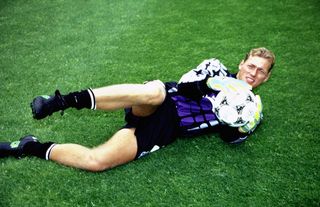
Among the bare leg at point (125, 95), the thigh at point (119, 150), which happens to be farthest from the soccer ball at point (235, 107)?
the thigh at point (119, 150)

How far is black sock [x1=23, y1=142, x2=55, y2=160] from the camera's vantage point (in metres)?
3.41

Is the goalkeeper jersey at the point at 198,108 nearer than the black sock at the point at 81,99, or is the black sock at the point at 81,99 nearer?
the black sock at the point at 81,99

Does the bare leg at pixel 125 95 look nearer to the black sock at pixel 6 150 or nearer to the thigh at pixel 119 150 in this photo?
the thigh at pixel 119 150

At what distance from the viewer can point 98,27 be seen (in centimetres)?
668

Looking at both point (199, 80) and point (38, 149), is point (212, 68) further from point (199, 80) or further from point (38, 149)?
point (38, 149)

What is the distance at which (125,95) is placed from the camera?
3068 millimetres

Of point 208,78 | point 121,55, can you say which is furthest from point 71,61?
point 208,78

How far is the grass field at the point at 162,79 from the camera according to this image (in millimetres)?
3092

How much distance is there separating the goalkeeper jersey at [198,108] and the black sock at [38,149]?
1250mm

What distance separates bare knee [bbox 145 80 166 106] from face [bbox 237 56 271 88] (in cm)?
92

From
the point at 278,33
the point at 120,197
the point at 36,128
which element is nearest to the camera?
the point at 120,197

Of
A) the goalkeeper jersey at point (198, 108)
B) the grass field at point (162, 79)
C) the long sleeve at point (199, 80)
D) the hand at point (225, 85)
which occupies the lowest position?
the grass field at point (162, 79)

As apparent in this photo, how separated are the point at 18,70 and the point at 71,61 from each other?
2.46 feet

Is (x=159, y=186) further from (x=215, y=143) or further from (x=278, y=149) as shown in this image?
(x=278, y=149)
